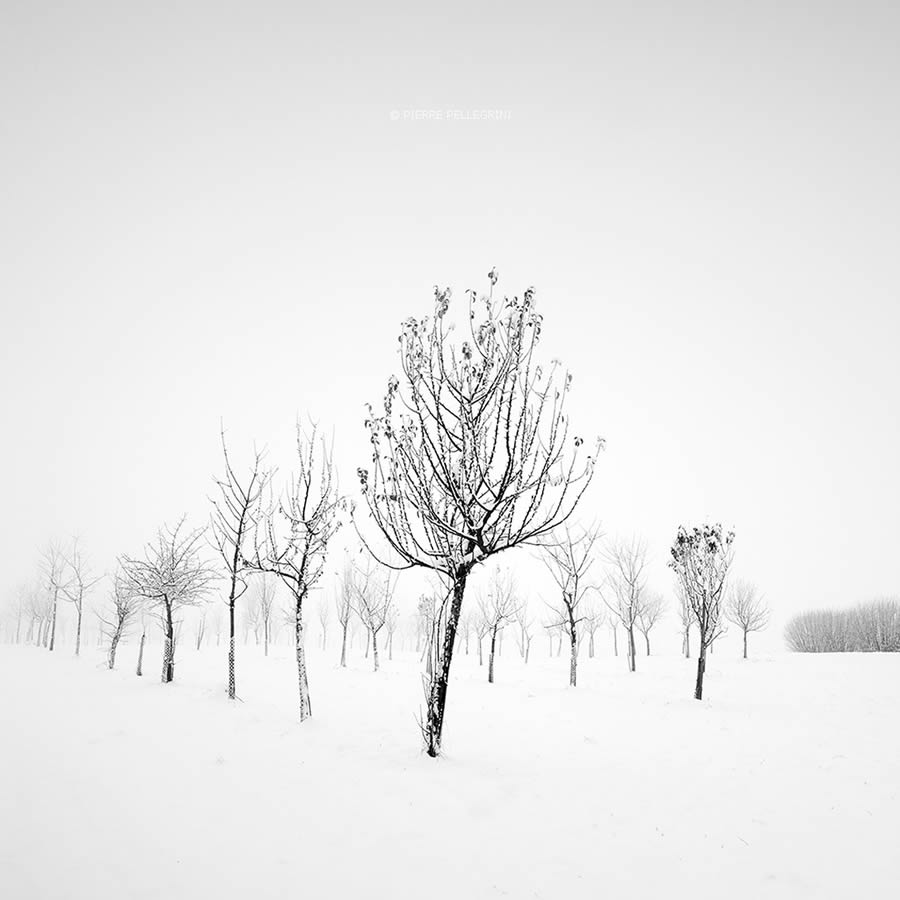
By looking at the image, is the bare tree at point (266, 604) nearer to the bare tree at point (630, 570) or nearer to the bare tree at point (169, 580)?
the bare tree at point (169, 580)

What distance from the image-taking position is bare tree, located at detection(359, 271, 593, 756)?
8.16 m

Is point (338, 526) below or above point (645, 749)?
above

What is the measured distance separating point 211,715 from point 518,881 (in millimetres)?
9551

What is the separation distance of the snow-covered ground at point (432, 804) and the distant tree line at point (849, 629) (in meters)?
36.0

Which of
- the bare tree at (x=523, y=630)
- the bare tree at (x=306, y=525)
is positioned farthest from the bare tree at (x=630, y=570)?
the bare tree at (x=306, y=525)

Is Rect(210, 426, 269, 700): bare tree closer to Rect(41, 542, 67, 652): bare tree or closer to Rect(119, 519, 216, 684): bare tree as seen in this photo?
Rect(119, 519, 216, 684): bare tree

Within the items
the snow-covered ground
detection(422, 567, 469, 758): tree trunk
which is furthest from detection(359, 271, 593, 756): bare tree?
the snow-covered ground

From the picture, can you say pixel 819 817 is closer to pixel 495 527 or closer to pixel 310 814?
pixel 495 527

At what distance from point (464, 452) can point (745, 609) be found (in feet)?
131

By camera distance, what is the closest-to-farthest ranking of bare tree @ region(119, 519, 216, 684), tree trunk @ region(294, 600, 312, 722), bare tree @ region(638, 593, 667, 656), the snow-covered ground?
the snow-covered ground < tree trunk @ region(294, 600, 312, 722) < bare tree @ region(119, 519, 216, 684) < bare tree @ region(638, 593, 667, 656)

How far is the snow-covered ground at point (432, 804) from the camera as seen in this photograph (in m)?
→ 5.02

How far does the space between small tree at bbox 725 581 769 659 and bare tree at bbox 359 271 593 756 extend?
1476 inches

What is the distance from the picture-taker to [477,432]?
8.57 meters

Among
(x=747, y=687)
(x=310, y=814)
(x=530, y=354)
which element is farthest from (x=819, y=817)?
(x=747, y=687)
